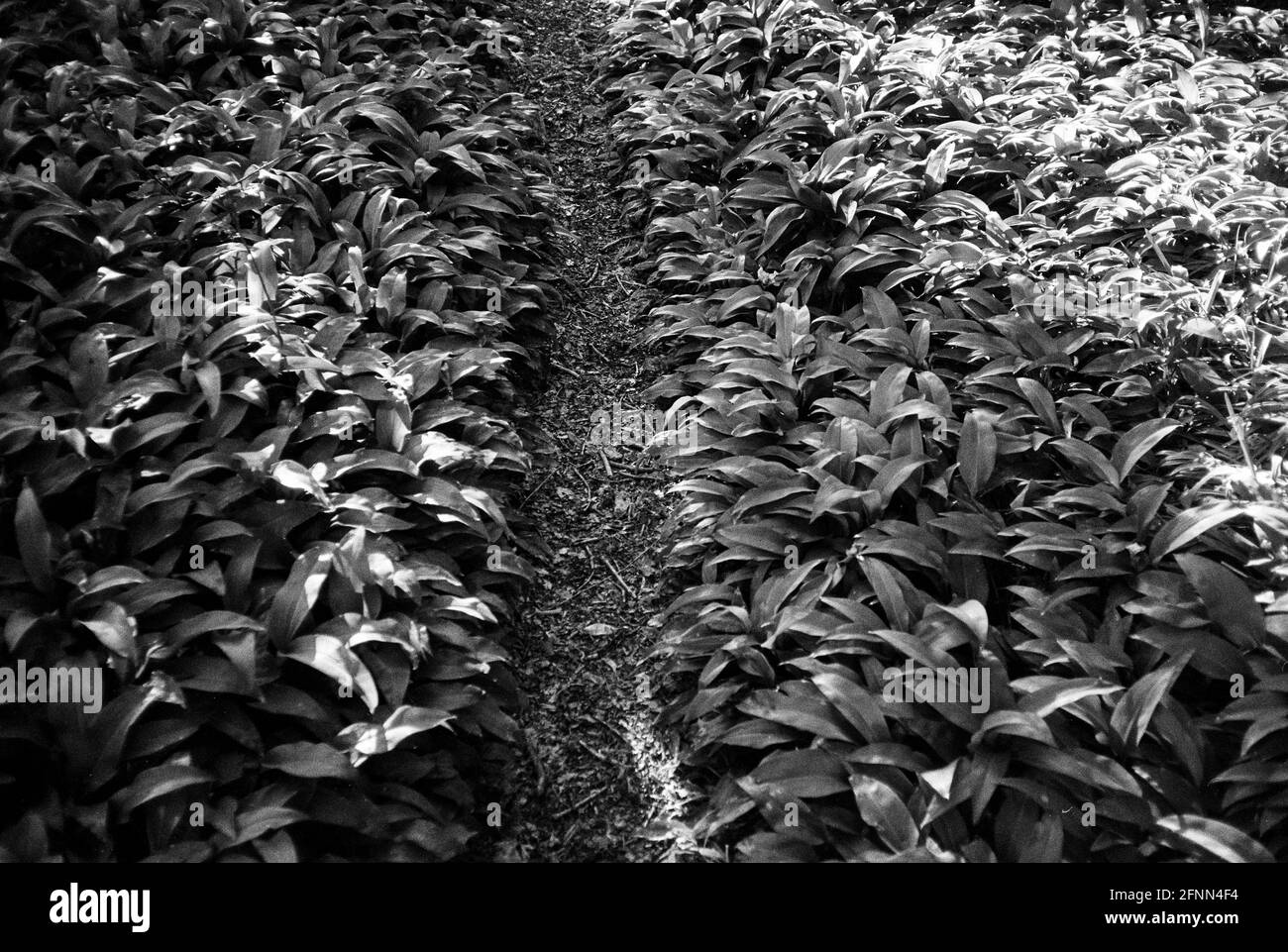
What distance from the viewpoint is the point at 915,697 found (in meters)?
2.47

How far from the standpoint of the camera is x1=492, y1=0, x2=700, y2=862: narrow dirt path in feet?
8.92

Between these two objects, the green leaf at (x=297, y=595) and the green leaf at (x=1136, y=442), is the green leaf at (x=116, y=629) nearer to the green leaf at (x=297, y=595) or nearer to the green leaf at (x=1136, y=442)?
the green leaf at (x=297, y=595)

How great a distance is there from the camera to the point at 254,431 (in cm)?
308

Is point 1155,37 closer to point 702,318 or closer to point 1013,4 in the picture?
point 1013,4

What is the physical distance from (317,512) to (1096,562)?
2522 millimetres

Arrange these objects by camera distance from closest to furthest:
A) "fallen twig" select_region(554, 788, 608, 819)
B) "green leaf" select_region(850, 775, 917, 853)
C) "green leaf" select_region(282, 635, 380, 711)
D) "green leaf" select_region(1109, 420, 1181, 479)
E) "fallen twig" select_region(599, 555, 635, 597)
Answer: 1. "green leaf" select_region(850, 775, 917, 853)
2. "green leaf" select_region(282, 635, 380, 711)
3. "fallen twig" select_region(554, 788, 608, 819)
4. "green leaf" select_region(1109, 420, 1181, 479)
5. "fallen twig" select_region(599, 555, 635, 597)

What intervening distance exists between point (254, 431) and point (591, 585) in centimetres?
137

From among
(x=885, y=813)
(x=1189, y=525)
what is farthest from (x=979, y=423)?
(x=885, y=813)

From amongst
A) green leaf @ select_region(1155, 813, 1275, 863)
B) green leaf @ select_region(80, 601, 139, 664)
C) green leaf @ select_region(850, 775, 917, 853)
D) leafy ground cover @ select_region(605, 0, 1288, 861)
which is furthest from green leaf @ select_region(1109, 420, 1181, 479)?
green leaf @ select_region(80, 601, 139, 664)

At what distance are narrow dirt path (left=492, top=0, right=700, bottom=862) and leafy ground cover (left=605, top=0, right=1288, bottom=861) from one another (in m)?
0.18

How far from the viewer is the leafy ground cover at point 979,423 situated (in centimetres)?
234

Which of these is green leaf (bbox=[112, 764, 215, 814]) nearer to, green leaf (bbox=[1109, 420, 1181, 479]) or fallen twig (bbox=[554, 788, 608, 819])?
fallen twig (bbox=[554, 788, 608, 819])

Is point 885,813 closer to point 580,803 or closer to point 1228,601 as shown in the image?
point 580,803
